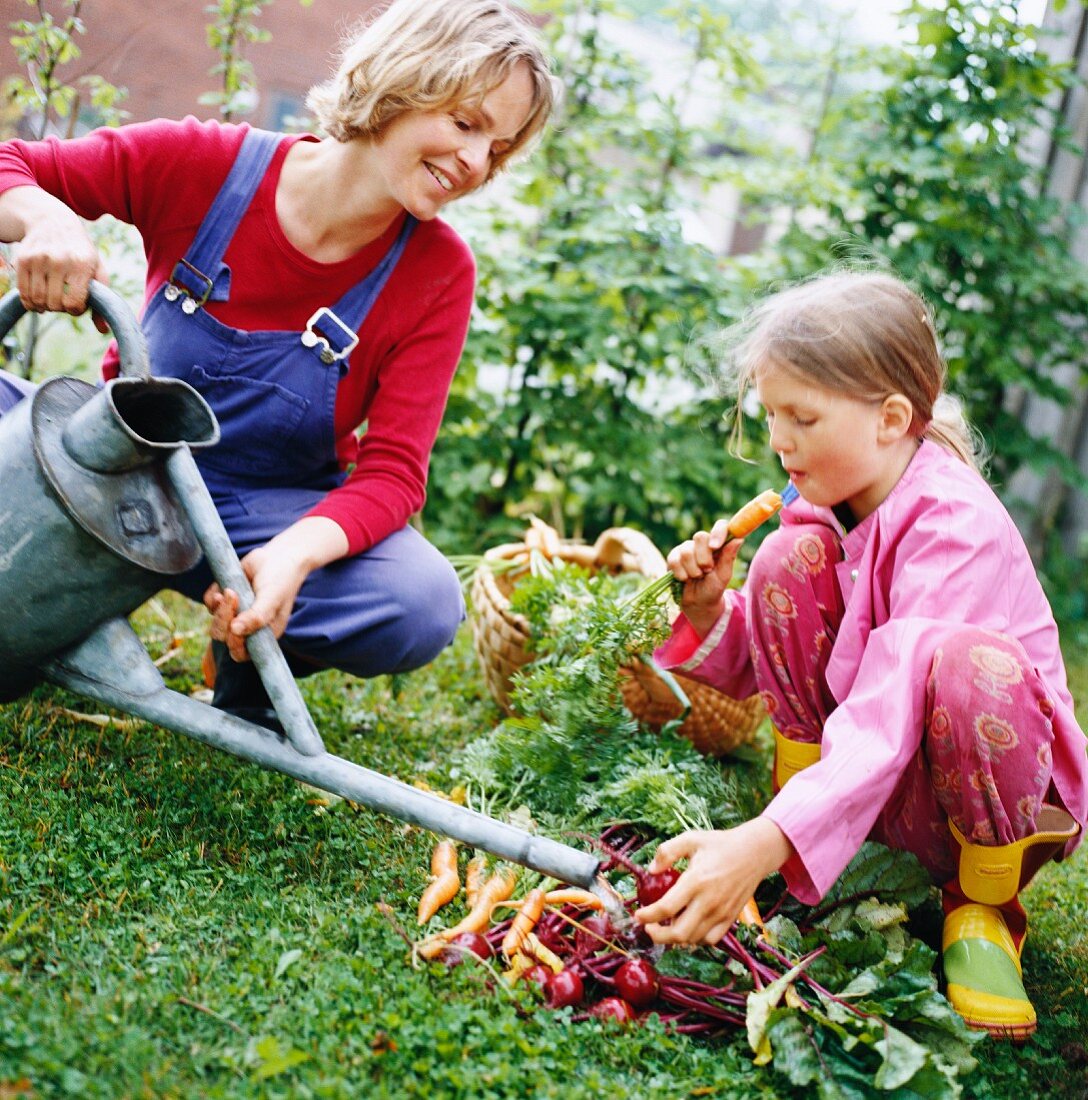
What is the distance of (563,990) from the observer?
5.30 ft

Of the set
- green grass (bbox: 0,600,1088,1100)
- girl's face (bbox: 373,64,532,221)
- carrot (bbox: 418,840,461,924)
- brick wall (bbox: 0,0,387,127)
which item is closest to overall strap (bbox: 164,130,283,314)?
girl's face (bbox: 373,64,532,221)

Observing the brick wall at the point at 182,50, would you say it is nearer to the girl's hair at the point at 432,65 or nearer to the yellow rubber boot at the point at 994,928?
the girl's hair at the point at 432,65

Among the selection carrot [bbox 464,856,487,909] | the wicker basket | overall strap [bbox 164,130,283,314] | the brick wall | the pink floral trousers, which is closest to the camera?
the pink floral trousers

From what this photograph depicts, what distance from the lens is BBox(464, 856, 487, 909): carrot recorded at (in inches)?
72.5

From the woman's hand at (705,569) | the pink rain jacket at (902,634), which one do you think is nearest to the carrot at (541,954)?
the pink rain jacket at (902,634)

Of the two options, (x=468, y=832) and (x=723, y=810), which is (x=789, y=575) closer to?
(x=723, y=810)

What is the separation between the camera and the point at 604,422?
155 inches

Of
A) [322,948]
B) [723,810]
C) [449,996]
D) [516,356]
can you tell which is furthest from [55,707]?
[516,356]

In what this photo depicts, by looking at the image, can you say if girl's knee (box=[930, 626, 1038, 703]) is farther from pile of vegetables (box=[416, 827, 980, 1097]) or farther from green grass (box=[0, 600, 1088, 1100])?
green grass (box=[0, 600, 1088, 1100])

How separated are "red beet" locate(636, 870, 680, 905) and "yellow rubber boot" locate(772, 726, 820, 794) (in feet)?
1.56

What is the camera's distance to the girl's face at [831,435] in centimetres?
191

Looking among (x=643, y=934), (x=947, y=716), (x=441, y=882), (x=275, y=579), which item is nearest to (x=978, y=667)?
(x=947, y=716)

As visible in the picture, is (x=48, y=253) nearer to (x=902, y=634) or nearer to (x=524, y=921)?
(x=524, y=921)

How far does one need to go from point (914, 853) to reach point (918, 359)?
0.86 metres
